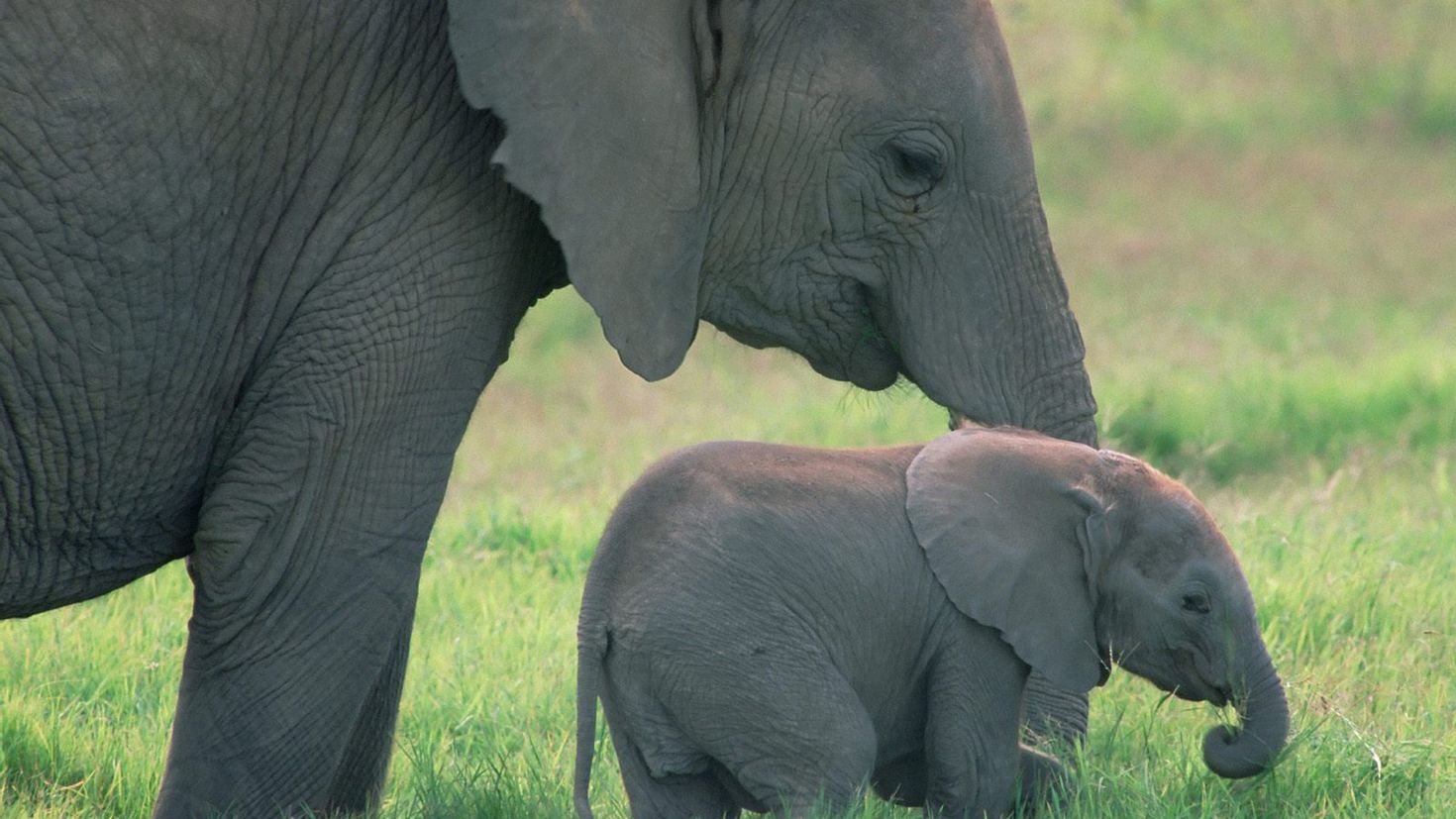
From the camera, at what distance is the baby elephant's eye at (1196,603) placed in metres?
3.85

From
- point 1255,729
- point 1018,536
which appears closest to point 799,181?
point 1018,536

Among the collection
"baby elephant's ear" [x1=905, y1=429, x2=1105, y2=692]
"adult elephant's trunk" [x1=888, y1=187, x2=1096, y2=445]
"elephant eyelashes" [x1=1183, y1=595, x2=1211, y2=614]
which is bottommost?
"elephant eyelashes" [x1=1183, y1=595, x2=1211, y2=614]

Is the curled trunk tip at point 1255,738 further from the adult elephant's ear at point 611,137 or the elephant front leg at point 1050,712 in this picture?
the adult elephant's ear at point 611,137

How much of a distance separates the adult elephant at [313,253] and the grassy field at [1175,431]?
716 mm

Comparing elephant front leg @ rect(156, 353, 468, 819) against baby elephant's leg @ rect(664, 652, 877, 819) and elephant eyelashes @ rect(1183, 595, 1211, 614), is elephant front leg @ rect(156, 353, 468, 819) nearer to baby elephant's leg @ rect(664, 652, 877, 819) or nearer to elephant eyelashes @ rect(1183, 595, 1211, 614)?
baby elephant's leg @ rect(664, 652, 877, 819)

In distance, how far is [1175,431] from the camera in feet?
27.3

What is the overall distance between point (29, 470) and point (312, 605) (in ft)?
1.70

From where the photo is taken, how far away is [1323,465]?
837 cm

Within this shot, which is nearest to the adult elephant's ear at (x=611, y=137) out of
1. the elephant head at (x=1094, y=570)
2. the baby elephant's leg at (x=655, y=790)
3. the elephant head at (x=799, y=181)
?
the elephant head at (x=799, y=181)

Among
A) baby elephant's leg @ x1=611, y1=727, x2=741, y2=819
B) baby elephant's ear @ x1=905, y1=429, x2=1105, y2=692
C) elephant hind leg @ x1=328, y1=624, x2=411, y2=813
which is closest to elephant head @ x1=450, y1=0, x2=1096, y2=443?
baby elephant's ear @ x1=905, y1=429, x2=1105, y2=692

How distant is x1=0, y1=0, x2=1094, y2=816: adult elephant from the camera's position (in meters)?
3.27

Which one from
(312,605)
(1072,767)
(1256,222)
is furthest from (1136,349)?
(312,605)

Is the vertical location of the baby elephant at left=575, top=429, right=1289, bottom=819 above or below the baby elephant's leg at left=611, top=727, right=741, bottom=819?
above

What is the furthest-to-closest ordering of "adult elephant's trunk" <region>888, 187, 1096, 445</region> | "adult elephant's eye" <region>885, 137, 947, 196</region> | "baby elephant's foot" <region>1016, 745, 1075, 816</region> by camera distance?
"baby elephant's foot" <region>1016, 745, 1075, 816</region>
"adult elephant's trunk" <region>888, 187, 1096, 445</region>
"adult elephant's eye" <region>885, 137, 947, 196</region>
